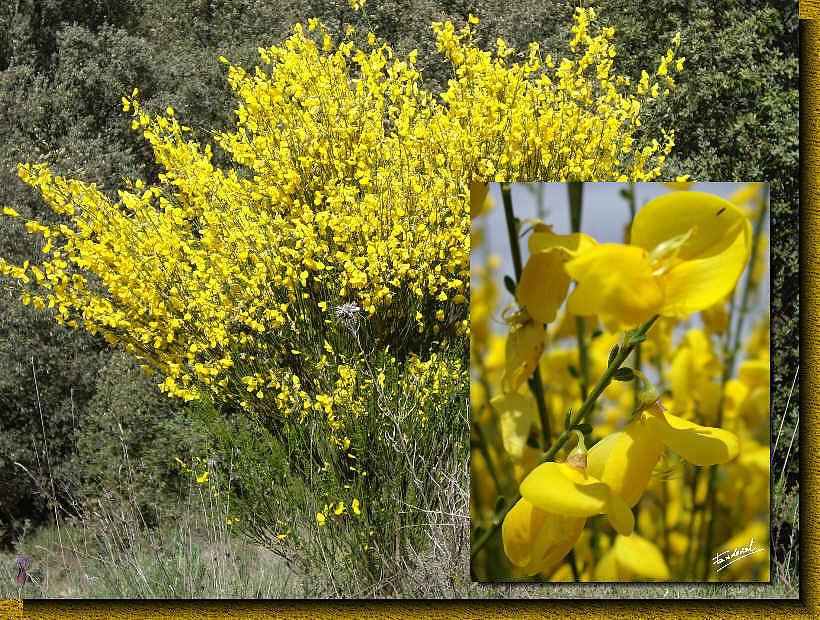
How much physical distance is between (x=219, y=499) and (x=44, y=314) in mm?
990

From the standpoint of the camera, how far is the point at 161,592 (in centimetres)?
235

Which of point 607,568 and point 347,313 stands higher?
point 347,313

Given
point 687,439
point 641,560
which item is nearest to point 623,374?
point 687,439

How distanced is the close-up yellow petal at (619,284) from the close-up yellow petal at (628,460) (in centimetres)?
15

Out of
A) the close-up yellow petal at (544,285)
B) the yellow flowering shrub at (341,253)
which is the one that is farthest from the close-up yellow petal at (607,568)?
the yellow flowering shrub at (341,253)

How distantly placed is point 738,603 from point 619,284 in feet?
4.87

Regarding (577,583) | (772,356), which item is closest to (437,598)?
(577,583)

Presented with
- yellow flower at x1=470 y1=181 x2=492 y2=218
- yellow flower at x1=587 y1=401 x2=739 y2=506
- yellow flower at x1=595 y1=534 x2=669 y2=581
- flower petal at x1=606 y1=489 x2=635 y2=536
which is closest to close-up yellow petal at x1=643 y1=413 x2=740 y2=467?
yellow flower at x1=587 y1=401 x2=739 y2=506

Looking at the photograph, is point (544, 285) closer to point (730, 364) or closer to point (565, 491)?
point (565, 491)

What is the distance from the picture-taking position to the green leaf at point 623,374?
1.23m

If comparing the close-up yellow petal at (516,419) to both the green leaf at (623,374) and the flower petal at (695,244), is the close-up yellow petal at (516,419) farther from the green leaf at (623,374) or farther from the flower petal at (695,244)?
the flower petal at (695,244)

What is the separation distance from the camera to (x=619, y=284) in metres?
1.12
